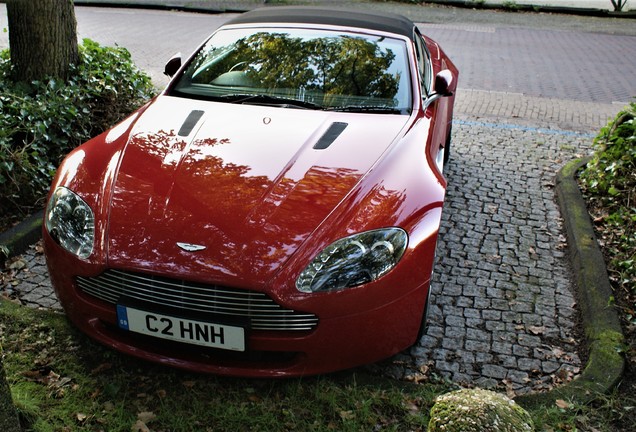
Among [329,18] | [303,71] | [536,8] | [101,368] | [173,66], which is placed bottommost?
[536,8]

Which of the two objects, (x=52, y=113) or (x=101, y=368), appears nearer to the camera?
(x=101, y=368)

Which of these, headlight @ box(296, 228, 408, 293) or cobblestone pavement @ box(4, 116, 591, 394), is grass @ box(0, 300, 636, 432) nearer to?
cobblestone pavement @ box(4, 116, 591, 394)

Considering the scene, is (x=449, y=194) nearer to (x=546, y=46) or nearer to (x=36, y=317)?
(x=36, y=317)

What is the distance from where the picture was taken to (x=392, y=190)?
3.38 meters

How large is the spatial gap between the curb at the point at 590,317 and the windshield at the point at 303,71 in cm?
157

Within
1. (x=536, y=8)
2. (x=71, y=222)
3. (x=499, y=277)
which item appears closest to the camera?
(x=71, y=222)

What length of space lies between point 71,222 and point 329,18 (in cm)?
252

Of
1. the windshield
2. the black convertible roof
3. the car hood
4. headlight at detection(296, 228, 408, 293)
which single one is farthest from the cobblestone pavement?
the black convertible roof

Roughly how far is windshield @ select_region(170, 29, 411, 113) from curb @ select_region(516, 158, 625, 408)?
62.0 inches

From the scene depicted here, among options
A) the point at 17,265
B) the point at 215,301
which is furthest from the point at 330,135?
the point at 17,265

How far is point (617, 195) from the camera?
5.29 meters

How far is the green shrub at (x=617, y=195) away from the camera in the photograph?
4.38 metres

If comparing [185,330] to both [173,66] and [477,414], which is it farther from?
[173,66]

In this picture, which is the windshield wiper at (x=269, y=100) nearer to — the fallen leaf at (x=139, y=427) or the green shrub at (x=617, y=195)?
the fallen leaf at (x=139, y=427)
